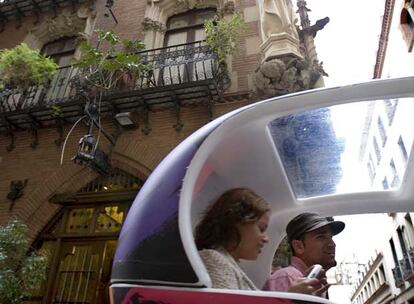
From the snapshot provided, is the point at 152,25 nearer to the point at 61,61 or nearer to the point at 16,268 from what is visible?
the point at 61,61

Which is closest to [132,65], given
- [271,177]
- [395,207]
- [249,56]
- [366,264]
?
[249,56]

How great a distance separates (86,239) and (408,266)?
1779 cm

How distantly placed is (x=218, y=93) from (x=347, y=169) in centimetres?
378

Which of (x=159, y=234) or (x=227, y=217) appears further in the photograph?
(x=227, y=217)

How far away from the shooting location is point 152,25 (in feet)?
26.3

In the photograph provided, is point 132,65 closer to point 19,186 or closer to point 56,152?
point 56,152

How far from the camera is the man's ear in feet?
7.14

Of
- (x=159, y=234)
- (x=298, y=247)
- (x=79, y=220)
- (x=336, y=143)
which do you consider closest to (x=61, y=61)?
(x=79, y=220)

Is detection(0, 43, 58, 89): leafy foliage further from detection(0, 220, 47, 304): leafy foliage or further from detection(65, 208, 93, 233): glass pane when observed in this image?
detection(0, 220, 47, 304): leafy foliage

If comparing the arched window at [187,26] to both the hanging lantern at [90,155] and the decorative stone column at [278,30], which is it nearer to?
the decorative stone column at [278,30]

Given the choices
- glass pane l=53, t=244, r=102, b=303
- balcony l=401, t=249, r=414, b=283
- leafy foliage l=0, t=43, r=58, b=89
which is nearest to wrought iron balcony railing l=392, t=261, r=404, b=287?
balcony l=401, t=249, r=414, b=283

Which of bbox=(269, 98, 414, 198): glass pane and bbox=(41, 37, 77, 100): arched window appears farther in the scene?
bbox=(41, 37, 77, 100): arched window

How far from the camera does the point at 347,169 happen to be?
2.50m

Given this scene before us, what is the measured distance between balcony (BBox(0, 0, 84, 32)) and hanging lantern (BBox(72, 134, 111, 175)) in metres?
6.17
